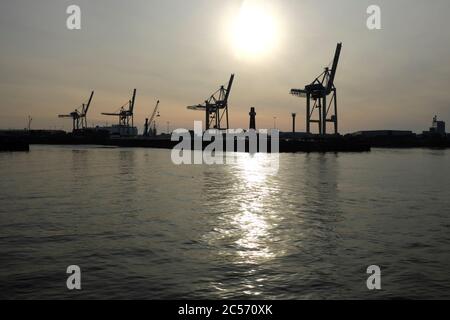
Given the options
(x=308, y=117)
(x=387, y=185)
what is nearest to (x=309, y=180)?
(x=387, y=185)

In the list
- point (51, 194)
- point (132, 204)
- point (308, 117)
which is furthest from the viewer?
point (308, 117)

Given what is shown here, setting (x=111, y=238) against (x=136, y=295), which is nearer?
(x=136, y=295)

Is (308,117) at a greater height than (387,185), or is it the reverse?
(308,117)

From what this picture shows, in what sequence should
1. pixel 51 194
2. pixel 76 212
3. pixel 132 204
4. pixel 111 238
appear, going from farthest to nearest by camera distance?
pixel 51 194 < pixel 132 204 < pixel 76 212 < pixel 111 238

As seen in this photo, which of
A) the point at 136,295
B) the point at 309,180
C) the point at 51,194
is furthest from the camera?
the point at 309,180

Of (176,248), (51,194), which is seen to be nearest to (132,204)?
(51,194)

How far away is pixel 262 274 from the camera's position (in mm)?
11492

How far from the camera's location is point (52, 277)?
1104 centimetres

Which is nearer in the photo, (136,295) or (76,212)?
(136,295)
